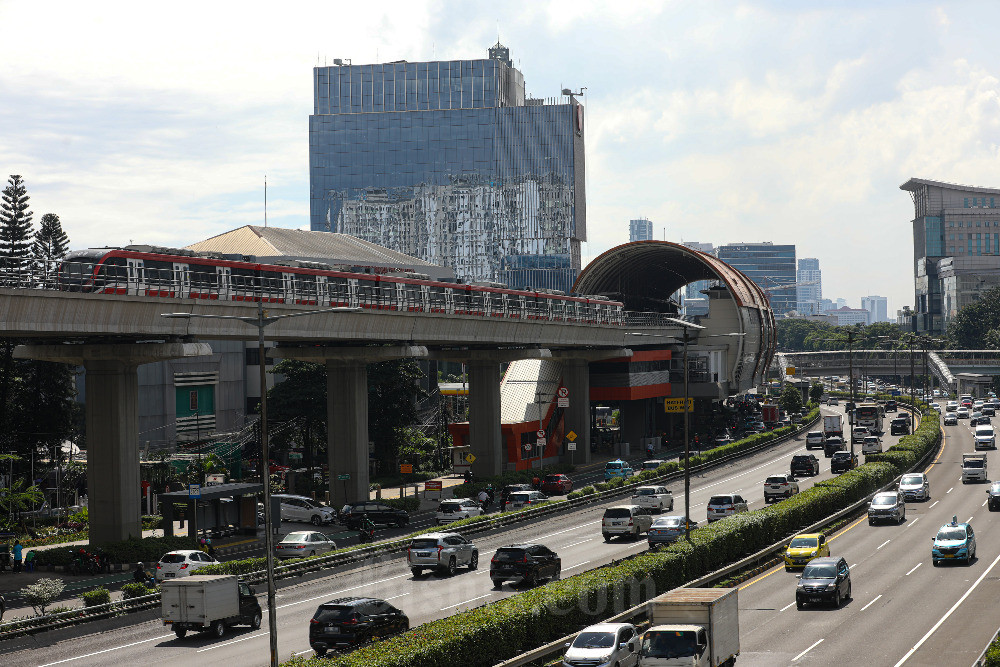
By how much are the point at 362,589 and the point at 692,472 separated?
50.2 metres

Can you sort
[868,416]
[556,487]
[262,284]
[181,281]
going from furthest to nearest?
[868,416], [556,487], [262,284], [181,281]

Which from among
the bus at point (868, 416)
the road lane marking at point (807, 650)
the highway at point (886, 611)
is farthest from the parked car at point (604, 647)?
the bus at point (868, 416)

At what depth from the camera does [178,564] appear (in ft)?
145

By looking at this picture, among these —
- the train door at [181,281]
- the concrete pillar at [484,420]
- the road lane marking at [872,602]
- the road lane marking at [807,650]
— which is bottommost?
the road lane marking at [872,602]

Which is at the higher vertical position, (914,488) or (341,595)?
(914,488)

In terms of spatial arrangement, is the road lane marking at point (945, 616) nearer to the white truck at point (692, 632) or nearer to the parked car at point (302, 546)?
the white truck at point (692, 632)

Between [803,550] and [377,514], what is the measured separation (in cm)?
2606

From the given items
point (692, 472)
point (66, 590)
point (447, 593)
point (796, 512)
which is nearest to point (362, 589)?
point (447, 593)

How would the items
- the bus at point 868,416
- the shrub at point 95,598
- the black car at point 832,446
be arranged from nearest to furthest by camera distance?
the shrub at point 95,598 → the black car at point 832,446 → the bus at point 868,416

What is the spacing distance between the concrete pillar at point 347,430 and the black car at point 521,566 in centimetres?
2688

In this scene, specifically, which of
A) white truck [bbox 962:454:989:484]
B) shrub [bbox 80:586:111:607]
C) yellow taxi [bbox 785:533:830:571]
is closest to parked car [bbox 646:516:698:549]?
yellow taxi [bbox 785:533:830:571]

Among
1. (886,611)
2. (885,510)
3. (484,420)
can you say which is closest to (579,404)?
(484,420)

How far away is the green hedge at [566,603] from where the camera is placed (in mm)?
27281

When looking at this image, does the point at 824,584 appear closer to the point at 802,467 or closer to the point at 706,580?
the point at 706,580
